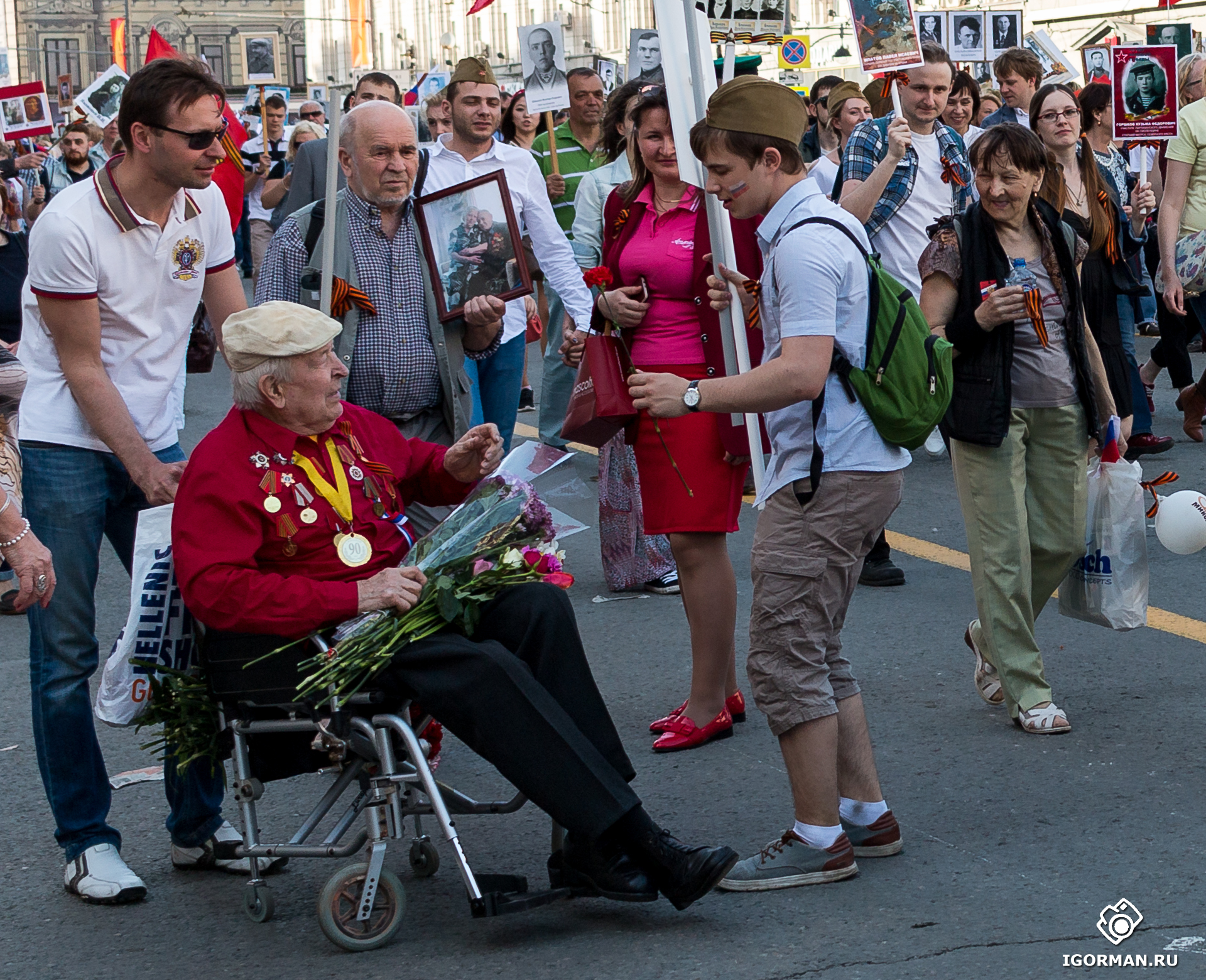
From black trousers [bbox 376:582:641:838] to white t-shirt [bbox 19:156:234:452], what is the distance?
1044 mm

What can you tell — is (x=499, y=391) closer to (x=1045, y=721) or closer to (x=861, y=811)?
(x=1045, y=721)

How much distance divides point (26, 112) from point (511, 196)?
39.5 feet

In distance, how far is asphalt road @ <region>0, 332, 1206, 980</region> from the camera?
3.56 meters

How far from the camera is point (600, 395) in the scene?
5.08 metres

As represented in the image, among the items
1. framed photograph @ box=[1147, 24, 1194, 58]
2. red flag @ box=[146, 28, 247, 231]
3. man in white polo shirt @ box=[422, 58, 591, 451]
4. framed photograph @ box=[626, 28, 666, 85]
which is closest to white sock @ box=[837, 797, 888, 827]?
man in white polo shirt @ box=[422, 58, 591, 451]

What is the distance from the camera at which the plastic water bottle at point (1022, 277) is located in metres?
4.80

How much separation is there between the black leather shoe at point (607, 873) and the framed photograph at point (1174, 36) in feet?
26.2

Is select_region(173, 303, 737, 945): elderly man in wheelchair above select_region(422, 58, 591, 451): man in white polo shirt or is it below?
below

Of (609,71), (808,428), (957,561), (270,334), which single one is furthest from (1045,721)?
(609,71)

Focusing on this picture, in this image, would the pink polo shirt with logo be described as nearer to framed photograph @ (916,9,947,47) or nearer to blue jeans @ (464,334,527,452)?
blue jeans @ (464,334,527,452)

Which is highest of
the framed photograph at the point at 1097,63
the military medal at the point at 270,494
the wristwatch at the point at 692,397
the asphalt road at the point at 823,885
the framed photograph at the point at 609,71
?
the framed photograph at the point at 609,71

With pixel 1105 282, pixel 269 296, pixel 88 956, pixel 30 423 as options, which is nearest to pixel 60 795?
pixel 88 956

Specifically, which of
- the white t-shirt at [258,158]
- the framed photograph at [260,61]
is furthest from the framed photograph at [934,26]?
the framed photograph at [260,61]

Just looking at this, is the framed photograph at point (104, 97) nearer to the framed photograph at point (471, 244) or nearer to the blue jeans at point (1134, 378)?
the blue jeans at point (1134, 378)
